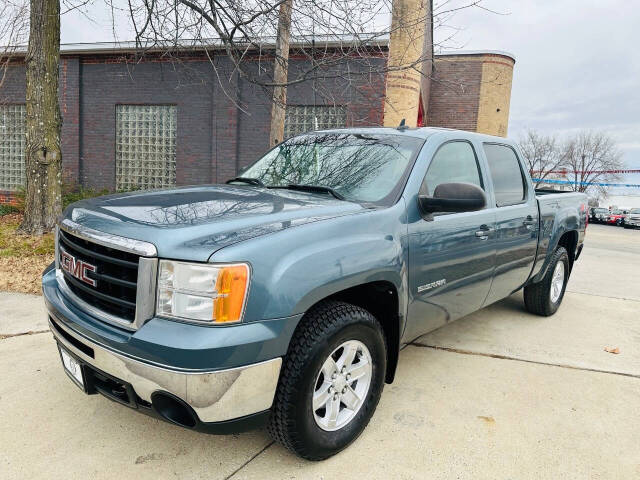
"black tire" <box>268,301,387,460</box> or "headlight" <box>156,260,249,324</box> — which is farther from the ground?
"headlight" <box>156,260,249,324</box>

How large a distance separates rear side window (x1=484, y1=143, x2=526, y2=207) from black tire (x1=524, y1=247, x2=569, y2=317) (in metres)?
1.11

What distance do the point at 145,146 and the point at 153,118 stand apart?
0.82 metres

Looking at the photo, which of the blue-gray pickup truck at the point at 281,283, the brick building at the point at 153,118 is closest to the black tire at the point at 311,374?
the blue-gray pickup truck at the point at 281,283

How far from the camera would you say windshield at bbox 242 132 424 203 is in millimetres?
2977

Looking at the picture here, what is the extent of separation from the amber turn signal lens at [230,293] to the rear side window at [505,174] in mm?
2577

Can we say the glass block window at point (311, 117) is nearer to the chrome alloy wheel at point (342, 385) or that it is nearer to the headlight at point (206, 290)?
the chrome alloy wheel at point (342, 385)

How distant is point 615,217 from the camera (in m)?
32.7

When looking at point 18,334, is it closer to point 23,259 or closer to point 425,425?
point 23,259

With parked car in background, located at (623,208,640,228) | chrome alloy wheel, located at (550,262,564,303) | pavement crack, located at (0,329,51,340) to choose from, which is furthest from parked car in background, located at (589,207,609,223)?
pavement crack, located at (0,329,51,340)

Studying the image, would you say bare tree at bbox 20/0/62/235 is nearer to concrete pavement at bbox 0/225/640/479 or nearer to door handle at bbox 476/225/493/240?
concrete pavement at bbox 0/225/640/479

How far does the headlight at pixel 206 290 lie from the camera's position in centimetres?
195

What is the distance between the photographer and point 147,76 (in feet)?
42.3

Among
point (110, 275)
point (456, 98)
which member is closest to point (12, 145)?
point (110, 275)

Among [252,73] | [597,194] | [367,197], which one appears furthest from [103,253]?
[597,194]
